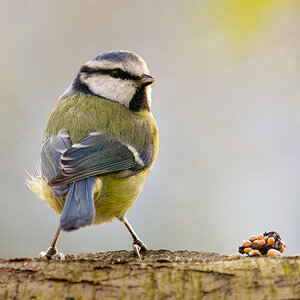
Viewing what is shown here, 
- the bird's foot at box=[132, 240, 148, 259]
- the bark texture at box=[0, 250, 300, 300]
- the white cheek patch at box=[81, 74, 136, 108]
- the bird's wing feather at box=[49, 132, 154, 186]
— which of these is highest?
the white cheek patch at box=[81, 74, 136, 108]

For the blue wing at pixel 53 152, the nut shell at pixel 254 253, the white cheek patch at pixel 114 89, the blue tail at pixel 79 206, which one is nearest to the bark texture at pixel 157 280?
the blue tail at pixel 79 206

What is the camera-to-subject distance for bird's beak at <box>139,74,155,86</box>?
239cm

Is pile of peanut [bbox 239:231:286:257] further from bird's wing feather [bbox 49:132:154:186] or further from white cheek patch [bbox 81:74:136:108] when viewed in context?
white cheek patch [bbox 81:74:136:108]

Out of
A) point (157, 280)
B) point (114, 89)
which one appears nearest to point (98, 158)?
point (114, 89)

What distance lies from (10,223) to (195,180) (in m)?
1.02

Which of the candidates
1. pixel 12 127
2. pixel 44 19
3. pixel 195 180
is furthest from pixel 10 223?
pixel 44 19

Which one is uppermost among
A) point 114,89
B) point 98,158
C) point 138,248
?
point 114,89

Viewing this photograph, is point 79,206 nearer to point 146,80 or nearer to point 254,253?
point 254,253

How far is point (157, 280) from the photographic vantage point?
4.35 feet

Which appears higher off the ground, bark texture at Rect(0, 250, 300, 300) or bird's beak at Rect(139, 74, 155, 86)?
bird's beak at Rect(139, 74, 155, 86)

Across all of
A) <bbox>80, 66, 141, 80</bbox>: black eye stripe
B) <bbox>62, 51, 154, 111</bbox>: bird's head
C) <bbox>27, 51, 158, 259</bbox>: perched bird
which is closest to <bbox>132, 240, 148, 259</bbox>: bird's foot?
<bbox>27, 51, 158, 259</bbox>: perched bird

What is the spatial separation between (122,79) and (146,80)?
0.12 metres

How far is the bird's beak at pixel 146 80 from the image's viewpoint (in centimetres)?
239

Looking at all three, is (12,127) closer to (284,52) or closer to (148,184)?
(148,184)
